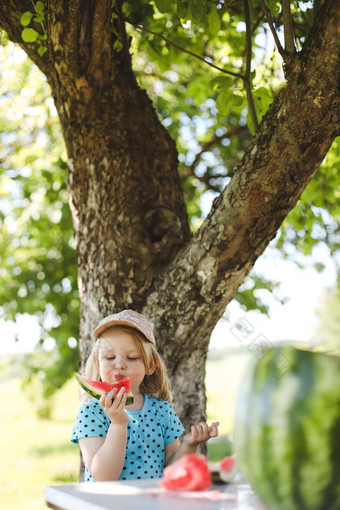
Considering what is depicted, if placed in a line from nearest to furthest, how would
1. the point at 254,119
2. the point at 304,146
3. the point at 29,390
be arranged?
the point at 304,146, the point at 254,119, the point at 29,390

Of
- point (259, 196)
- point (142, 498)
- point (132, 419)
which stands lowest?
point (142, 498)

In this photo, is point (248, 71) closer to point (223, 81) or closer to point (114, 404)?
point (223, 81)

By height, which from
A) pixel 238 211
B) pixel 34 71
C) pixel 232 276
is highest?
pixel 34 71

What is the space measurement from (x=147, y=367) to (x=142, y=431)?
0.37 m

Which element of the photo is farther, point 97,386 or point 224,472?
point 97,386

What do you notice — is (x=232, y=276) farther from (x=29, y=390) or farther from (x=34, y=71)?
(x=29, y=390)

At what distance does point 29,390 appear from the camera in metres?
15.1

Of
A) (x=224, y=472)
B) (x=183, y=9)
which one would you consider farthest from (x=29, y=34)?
(x=224, y=472)

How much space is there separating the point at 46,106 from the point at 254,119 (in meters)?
4.96

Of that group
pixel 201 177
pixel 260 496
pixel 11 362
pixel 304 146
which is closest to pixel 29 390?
pixel 11 362

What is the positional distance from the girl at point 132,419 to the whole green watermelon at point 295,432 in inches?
45.6

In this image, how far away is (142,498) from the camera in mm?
1461

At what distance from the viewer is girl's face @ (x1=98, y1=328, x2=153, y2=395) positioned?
3.00 m

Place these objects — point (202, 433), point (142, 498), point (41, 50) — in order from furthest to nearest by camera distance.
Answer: point (41, 50), point (202, 433), point (142, 498)
